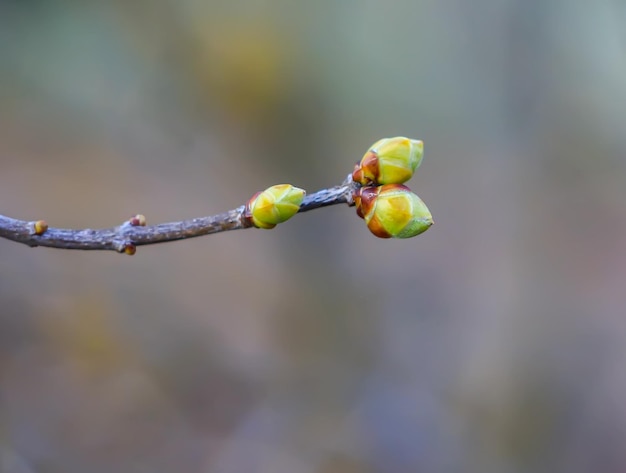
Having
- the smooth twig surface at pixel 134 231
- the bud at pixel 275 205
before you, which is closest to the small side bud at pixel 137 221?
the smooth twig surface at pixel 134 231

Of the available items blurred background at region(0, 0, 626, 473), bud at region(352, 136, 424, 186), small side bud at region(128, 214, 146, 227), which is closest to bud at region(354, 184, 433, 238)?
bud at region(352, 136, 424, 186)

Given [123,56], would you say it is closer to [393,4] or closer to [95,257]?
[95,257]

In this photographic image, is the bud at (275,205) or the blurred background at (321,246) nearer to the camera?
the bud at (275,205)

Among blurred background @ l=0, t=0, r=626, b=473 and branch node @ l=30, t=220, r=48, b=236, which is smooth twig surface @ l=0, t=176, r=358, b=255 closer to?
branch node @ l=30, t=220, r=48, b=236

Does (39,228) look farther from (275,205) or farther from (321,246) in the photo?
(321,246)

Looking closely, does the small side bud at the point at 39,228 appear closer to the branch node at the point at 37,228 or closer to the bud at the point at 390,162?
the branch node at the point at 37,228

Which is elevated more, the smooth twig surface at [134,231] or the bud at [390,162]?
the bud at [390,162]
